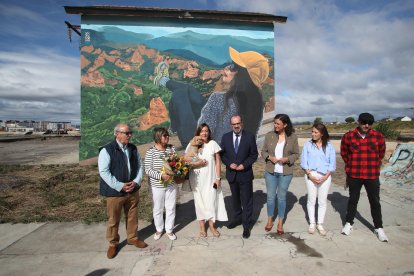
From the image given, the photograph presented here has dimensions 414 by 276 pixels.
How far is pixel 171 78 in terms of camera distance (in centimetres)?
1213

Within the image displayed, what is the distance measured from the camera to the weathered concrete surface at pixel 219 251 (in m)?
3.46

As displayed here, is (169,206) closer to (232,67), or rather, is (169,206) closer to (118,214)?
(118,214)

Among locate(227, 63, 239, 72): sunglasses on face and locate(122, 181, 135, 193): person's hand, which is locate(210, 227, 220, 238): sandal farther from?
locate(227, 63, 239, 72): sunglasses on face

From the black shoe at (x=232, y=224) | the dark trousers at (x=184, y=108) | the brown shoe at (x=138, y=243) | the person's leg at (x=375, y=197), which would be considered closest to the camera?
the brown shoe at (x=138, y=243)

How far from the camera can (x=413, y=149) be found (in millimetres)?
8570

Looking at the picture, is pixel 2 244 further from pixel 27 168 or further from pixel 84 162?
pixel 27 168

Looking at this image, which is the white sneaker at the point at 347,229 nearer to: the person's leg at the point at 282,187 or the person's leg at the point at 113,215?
the person's leg at the point at 282,187

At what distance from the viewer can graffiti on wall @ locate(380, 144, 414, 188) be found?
7993 mm

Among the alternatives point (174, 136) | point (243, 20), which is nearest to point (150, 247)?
point (174, 136)

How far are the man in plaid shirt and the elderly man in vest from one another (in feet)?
11.3

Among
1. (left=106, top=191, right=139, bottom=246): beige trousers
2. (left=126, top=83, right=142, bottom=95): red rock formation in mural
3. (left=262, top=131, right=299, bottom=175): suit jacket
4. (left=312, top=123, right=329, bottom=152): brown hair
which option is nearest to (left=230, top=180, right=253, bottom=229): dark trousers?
(left=262, top=131, right=299, bottom=175): suit jacket

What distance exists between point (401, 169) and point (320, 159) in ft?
19.2

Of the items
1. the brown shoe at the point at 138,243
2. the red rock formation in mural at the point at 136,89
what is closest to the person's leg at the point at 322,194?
the brown shoe at the point at 138,243

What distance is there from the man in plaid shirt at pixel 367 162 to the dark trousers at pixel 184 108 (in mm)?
8314
